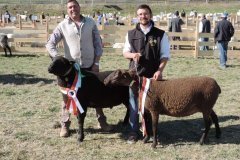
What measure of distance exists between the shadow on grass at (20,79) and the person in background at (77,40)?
468cm

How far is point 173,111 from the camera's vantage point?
5438 millimetres

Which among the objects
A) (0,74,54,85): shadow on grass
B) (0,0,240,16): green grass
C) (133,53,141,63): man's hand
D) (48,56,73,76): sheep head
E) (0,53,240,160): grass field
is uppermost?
(0,0,240,16): green grass

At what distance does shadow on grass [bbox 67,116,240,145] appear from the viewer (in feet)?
19.1

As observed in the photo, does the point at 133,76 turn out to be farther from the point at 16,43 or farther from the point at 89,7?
the point at 89,7

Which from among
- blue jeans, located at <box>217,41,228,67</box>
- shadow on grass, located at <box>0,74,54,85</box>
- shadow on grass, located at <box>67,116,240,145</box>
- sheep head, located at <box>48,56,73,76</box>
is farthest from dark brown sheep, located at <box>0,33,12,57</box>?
sheep head, located at <box>48,56,73,76</box>

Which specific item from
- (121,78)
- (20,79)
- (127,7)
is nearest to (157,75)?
(121,78)

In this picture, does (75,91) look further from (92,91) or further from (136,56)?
(136,56)

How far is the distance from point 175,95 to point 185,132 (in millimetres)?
1104

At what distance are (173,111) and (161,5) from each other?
45004mm

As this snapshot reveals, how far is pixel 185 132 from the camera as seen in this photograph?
624cm

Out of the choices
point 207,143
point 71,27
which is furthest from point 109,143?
point 71,27

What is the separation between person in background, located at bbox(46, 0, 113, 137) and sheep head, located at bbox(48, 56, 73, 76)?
0.23m

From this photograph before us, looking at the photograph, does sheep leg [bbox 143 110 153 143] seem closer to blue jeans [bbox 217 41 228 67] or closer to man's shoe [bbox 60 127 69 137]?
man's shoe [bbox 60 127 69 137]

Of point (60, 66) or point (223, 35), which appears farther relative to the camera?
point (223, 35)
